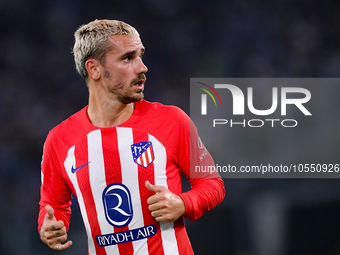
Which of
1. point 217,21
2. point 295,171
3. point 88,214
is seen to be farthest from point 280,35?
point 88,214

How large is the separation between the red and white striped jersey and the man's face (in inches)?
4.8

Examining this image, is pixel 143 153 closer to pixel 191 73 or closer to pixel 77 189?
pixel 77 189

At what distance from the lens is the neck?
2.19 metres

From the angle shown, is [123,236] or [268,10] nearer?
[123,236]

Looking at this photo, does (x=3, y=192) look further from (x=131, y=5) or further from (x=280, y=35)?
(x=280, y=35)

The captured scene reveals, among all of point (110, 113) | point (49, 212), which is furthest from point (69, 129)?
point (49, 212)

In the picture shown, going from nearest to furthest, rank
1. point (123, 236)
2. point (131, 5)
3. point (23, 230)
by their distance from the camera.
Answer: point (123, 236) → point (23, 230) → point (131, 5)

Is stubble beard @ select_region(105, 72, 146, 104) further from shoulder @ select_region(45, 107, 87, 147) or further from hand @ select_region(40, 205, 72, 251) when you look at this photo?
hand @ select_region(40, 205, 72, 251)

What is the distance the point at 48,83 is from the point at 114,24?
2600 mm

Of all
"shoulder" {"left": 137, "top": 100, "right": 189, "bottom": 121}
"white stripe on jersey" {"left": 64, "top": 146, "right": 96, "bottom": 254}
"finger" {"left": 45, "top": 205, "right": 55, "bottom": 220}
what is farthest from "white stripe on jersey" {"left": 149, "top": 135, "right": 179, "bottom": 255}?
"finger" {"left": 45, "top": 205, "right": 55, "bottom": 220}

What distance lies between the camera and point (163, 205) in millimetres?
1854

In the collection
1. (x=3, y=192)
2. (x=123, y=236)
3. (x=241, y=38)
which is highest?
(x=241, y=38)

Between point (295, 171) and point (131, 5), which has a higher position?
point (131, 5)

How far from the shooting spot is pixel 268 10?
4.78m
